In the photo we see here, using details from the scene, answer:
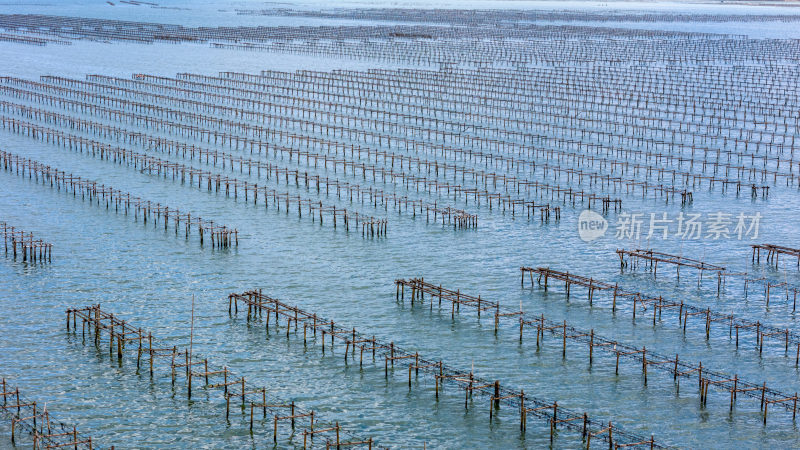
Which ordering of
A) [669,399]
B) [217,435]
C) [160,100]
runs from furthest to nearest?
[160,100]
[669,399]
[217,435]

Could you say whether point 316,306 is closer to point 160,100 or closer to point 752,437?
point 752,437

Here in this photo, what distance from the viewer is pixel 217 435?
41594mm

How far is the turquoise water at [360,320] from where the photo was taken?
141ft

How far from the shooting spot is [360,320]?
5434cm

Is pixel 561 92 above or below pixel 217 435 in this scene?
above

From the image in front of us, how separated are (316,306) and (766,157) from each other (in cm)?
5717

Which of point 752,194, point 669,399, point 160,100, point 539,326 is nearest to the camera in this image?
point 669,399

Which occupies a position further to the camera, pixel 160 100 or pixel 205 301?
pixel 160 100

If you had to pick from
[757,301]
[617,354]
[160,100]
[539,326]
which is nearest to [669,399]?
[617,354]

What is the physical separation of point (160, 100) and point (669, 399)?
93.3 meters

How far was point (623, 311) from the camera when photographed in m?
56.3

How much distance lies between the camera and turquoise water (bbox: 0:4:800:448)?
42.8 metres

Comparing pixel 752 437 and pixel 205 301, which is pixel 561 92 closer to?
pixel 205 301

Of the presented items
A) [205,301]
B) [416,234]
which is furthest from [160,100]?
[205,301]
